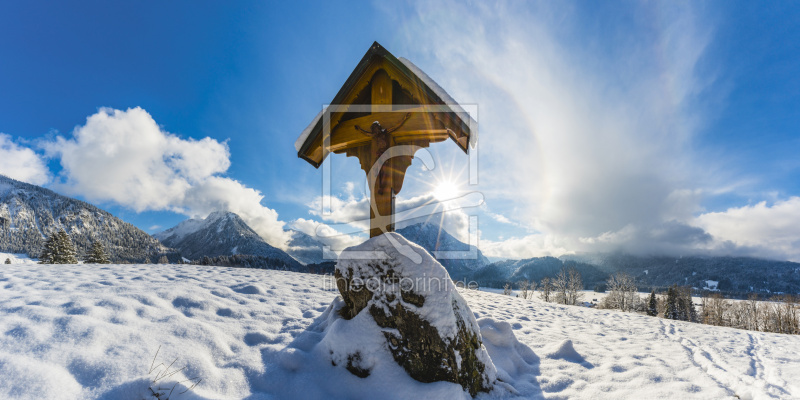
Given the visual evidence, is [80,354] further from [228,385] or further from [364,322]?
[364,322]

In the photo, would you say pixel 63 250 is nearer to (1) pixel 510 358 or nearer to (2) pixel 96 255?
(2) pixel 96 255

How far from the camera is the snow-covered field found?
240cm

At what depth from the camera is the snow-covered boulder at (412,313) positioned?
2996 millimetres

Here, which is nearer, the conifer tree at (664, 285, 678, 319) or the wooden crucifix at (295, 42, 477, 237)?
→ the wooden crucifix at (295, 42, 477, 237)

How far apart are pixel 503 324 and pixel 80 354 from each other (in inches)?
210

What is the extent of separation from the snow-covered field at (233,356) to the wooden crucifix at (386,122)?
6.44ft

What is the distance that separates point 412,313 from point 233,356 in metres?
2.06

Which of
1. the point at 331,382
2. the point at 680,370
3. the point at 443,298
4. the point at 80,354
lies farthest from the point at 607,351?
the point at 80,354

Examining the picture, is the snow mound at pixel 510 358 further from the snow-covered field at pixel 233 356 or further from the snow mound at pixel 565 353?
the snow mound at pixel 565 353

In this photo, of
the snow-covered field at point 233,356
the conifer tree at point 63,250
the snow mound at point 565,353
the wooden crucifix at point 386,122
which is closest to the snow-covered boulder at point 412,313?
the snow-covered field at point 233,356

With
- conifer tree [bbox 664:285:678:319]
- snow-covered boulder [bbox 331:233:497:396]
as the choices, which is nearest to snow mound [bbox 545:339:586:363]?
snow-covered boulder [bbox 331:233:497:396]

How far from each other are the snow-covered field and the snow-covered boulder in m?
0.21

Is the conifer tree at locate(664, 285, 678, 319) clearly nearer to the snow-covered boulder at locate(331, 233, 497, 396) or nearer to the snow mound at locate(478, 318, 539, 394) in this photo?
the snow mound at locate(478, 318, 539, 394)

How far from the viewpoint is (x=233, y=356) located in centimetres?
304
